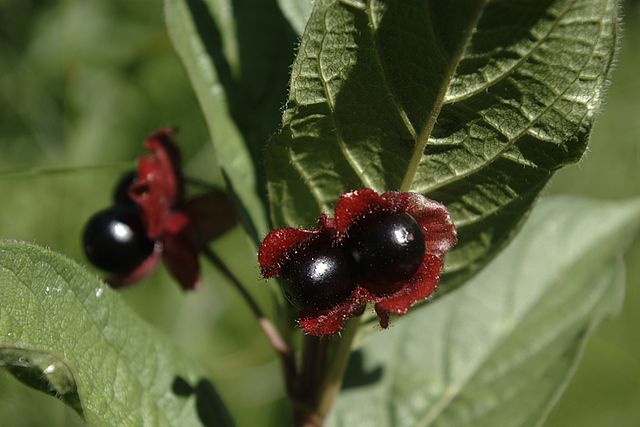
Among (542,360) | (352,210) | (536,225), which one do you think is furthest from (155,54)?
(352,210)

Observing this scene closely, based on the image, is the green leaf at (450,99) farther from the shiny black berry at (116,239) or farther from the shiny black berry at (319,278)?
the shiny black berry at (116,239)

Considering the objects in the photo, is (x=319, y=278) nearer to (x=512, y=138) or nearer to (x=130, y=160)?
(x=512, y=138)

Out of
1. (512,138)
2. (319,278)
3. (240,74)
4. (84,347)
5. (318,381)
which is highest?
(512,138)

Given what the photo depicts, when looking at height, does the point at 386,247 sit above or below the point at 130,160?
above

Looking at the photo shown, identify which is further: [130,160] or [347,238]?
[130,160]

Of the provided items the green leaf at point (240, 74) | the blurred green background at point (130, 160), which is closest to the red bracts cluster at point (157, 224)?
the green leaf at point (240, 74)

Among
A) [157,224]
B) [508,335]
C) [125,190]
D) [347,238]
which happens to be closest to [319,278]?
[347,238]

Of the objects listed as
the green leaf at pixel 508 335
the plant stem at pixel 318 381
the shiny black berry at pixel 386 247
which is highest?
the shiny black berry at pixel 386 247
